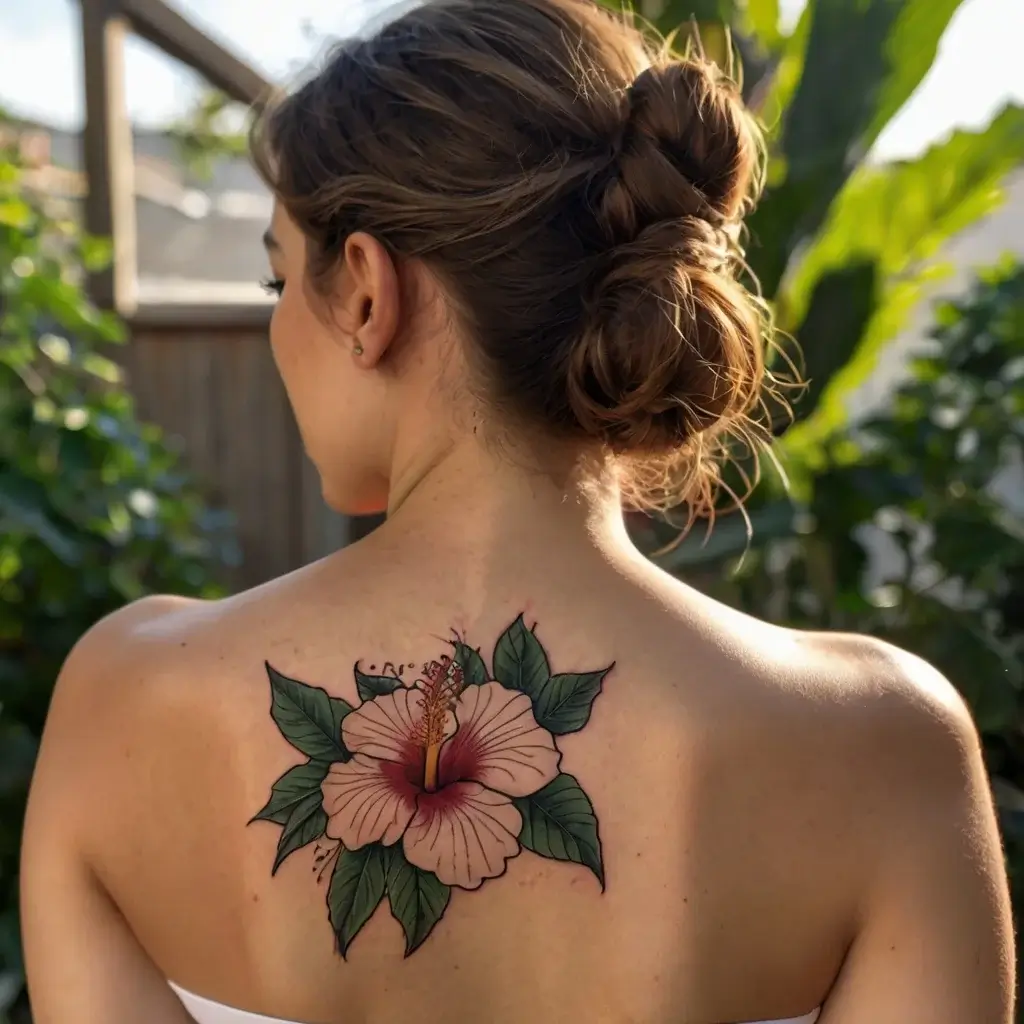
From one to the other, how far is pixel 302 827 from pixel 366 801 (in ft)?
0.19

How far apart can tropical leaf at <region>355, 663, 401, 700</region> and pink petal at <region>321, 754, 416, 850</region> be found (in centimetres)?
5

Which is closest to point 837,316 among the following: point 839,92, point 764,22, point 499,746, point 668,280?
point 839,92

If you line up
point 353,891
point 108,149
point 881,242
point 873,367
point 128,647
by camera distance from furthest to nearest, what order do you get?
point 108,149 < point 873,367 < point 881,242 < point 128,647 < point 353,891

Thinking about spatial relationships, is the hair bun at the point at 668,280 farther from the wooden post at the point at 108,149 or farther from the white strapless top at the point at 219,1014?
the wooden post at the point at 108,149

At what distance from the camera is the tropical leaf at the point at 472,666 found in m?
0.95

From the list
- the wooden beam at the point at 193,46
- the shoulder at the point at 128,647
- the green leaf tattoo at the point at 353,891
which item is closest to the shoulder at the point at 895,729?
the green leaf tattoo at the point at 353,891

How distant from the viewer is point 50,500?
2.13 meters

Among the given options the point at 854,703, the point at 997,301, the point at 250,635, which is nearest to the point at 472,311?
the point at 250,635

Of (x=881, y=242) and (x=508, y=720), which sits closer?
(x=508, y=720)

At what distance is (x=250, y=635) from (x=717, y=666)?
0.42 meters

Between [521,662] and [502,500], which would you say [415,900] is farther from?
[502,500]

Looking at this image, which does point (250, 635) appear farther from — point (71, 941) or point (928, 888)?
point (928, 888)

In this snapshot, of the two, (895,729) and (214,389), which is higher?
(895,729)

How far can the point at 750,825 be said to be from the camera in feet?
3.03
